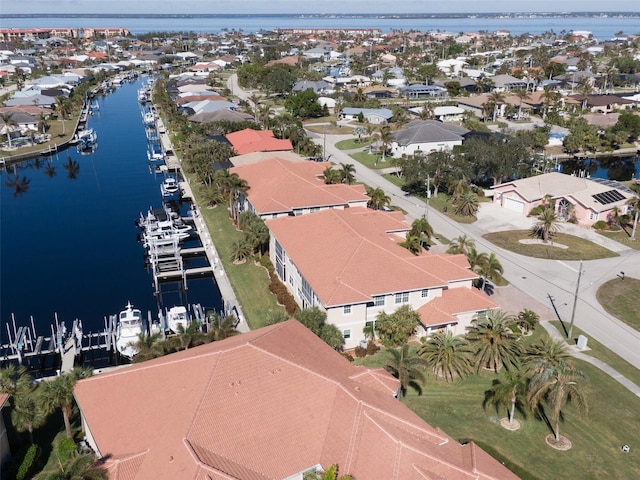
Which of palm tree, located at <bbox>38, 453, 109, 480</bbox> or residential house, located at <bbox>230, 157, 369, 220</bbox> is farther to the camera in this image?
residential house, located at <bbox>230, 157, 369, 220</bbox>

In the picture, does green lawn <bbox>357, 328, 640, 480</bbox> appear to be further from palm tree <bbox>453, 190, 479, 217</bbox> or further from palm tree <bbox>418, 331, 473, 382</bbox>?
palm tree <bbox>453, 190, 479, 217</bbox>

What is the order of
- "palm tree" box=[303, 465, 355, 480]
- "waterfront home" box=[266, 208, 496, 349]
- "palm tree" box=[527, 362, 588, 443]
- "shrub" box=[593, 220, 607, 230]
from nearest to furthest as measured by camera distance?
"palm tree" box=[303, 465, 355, 480], "palm tree" box=[527, 362, 588, 443], "waterfront home" box=[266, 208, 496, 349], "shrub" box=[593, 220, 607, 230]

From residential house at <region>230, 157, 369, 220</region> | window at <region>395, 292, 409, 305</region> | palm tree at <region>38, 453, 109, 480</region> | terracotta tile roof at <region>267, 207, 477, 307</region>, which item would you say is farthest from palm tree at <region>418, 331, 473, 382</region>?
residential house at <region>230, 157, 369, 220</region>

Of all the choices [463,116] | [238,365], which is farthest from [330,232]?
[463,116]

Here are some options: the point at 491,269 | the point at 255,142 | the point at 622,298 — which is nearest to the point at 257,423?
the point at 491,269

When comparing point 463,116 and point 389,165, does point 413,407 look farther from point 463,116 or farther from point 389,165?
point 463,116

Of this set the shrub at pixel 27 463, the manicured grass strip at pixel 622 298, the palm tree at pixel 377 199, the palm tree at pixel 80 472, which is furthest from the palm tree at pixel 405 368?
the palm tree at pixel 377 199

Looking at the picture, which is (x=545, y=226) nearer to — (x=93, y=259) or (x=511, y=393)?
(x=511, y=393)
